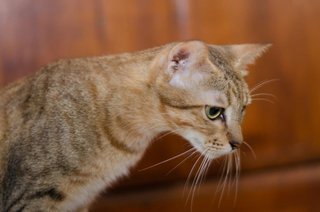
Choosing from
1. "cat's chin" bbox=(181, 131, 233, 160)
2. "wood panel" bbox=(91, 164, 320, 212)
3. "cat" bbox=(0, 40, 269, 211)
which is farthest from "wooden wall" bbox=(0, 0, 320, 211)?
"cat's chin" bbox=(181, 131, 233, 160)

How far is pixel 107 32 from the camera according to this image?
4.49ft

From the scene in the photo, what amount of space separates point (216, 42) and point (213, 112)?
0.42m

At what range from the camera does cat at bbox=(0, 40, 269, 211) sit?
1053 mm

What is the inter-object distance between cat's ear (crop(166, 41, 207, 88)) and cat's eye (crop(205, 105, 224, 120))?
0.22 feet

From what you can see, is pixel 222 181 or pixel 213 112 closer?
pixel 213 112

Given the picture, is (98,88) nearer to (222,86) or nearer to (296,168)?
(222,86)

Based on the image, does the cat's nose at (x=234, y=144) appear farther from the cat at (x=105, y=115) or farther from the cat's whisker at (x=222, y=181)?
the cat's whisker at (x=222, y=181)

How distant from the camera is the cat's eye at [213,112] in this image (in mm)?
1063

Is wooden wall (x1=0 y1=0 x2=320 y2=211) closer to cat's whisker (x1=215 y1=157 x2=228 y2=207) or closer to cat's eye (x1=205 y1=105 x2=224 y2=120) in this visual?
cat's whisker (x1=215 y1=157 x2=228 y2=207)

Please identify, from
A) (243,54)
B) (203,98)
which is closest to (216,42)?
A: (243,54)

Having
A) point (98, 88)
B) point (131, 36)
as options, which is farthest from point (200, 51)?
point (131, 36)

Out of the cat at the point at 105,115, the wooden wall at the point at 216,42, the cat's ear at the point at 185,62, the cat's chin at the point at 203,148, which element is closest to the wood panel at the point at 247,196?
the wooden wall at the point at 216,42

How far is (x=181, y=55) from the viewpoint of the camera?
1.02m

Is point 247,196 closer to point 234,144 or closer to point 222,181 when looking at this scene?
point 222,181
